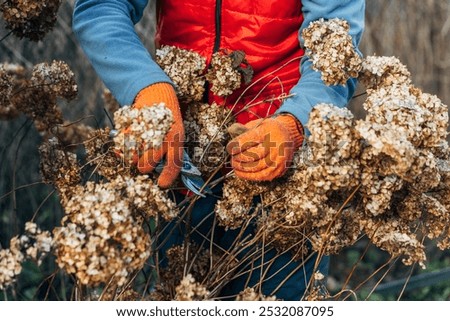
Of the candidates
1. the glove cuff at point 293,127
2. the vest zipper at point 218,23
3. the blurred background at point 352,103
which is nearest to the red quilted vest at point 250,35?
the vest zipper at point 218,23

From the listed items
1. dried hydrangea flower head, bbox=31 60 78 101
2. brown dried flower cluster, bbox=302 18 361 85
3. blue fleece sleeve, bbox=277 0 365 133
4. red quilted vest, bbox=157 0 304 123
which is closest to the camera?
brown dried flower cluster, bbox=302 18 361 85

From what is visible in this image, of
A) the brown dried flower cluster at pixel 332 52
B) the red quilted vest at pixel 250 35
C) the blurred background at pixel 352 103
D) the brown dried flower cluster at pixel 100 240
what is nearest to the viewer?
the brown dried flower cluster at pixel 100 240

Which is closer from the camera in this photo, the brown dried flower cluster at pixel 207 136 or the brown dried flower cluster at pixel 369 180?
the brown dried flower cluster at pixel 369 180

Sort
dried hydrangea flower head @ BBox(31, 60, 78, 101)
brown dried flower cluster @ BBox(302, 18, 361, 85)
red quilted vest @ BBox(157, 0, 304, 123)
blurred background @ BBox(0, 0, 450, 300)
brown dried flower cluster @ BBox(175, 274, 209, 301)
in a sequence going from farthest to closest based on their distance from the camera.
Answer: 1. blurred background @ BBox(0, 0, 450, 300)
2. dried hydrangea flower head @ BBox(31, 60, 78, 101)
3. red quilted vest @ BBox(157, 0, 304, 123)
4. brown dried flower cluster @ BBox(302, 18, 361, 85)
5. brown dried flower cluster @ BBox(175, 274, 209, 301)

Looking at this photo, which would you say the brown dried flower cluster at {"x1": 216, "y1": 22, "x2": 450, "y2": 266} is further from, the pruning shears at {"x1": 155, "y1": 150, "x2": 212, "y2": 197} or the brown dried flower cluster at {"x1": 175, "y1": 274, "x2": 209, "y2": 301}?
the brown dried flower cluster at {"x1": 175, "y1": 274, "x2": 209, "y2": 301}

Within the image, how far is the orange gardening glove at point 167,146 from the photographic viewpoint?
1387 millimetres

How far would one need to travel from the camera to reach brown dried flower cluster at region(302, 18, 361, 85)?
1.37 m

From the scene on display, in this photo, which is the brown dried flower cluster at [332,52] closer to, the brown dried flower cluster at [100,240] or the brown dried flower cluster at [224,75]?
the brown dried flower cluster at [224,75]

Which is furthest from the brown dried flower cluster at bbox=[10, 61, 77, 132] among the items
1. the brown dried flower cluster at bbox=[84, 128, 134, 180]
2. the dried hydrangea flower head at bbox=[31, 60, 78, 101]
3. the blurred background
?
the blurred background

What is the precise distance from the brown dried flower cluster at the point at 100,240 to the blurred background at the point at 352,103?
188 cm

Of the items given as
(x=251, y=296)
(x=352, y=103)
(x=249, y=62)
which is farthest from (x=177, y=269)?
(x=352, y=103)

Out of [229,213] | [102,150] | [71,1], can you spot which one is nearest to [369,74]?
[229,213]

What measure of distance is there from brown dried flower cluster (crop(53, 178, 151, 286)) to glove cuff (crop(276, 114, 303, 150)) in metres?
0.46
